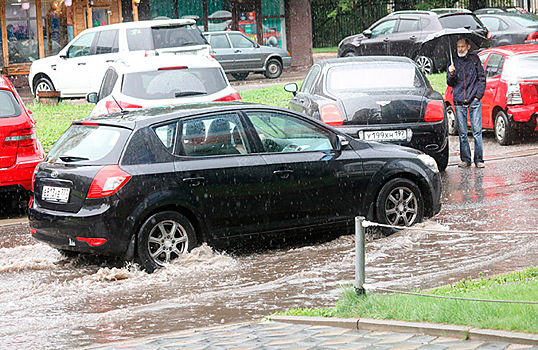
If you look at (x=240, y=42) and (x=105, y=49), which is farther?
(x=240, y=42)

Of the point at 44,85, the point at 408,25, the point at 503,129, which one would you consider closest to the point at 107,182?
the point at 503,129

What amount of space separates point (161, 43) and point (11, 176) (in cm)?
1237

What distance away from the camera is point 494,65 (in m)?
17.4

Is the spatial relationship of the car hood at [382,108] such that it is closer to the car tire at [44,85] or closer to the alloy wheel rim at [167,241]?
the alloy wheel rim at [167,241]

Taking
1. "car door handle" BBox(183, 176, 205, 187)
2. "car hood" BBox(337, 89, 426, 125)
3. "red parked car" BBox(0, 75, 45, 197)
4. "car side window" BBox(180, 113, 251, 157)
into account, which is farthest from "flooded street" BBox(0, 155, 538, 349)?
"car hood" BBox(337, 89, 426, 125)

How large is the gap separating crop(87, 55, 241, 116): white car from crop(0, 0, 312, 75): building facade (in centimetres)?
1900

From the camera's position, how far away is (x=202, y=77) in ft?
45.1

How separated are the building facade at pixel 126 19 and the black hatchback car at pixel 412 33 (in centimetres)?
778

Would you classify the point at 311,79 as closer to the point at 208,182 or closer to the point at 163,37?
the point at 208,182

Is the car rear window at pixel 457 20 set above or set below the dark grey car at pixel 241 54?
above

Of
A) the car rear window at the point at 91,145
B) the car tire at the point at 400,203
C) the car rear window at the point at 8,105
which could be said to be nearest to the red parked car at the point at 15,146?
the car rear window at the point at 8,105

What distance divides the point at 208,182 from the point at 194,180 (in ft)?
0.49

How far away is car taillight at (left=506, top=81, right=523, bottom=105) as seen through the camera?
16.2m

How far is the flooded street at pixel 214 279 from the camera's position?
7.04 m
